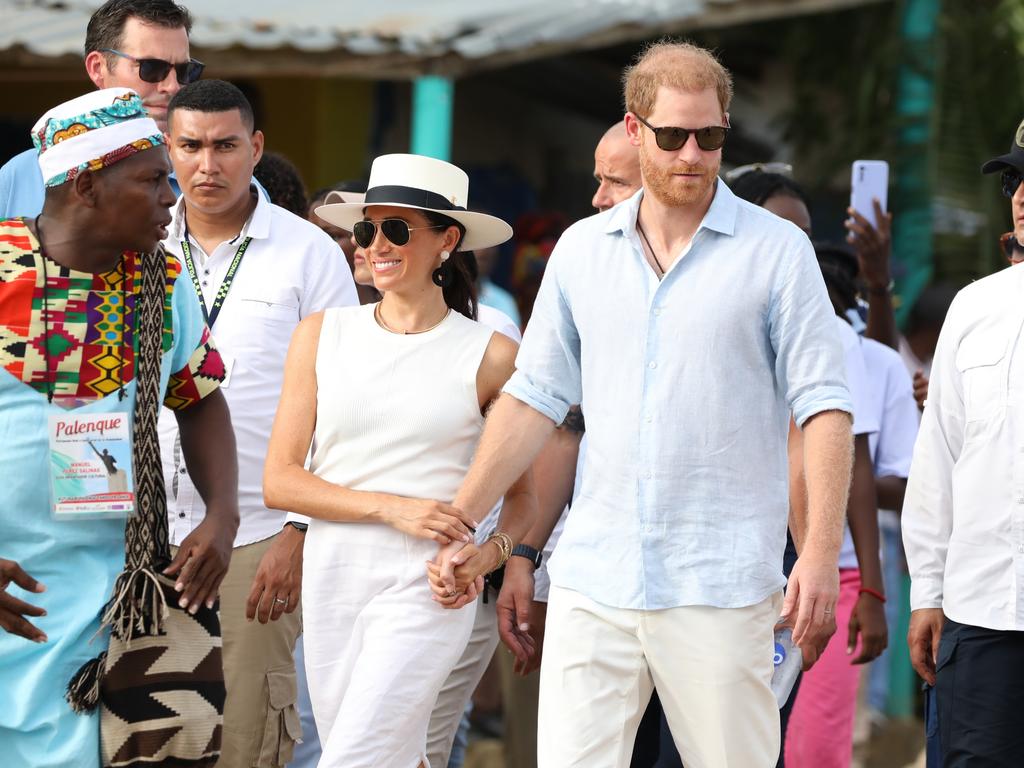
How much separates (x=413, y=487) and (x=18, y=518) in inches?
46.7

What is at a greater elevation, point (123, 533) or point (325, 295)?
point (325, 295)

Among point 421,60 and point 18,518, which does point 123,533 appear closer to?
point 18,518

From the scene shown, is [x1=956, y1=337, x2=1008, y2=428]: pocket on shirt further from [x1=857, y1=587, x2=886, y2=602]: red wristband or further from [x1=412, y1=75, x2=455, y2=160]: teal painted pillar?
[x1=412, y1=75, x2=455, y2=160]: teal painted pillar

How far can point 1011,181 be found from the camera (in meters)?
5.09

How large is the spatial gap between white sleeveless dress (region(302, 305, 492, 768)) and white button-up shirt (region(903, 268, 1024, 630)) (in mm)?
1321

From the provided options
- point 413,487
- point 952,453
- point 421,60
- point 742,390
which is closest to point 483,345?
point 413,487

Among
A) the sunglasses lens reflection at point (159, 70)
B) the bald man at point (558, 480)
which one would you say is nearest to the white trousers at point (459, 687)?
the bald man at point (558, 480)

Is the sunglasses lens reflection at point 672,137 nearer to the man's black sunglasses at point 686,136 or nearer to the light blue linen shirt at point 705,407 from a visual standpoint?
the man's black sunglasses at point 686,136

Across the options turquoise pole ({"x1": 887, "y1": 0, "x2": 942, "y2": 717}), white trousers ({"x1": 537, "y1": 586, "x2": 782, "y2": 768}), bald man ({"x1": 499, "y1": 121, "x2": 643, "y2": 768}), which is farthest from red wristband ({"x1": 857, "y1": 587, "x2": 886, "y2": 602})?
turquoise pole ({"x1": 887, "y1": 0, "x2": 942, "y2": 717})

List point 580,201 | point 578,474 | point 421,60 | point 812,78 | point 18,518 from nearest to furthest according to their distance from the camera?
point 18,518
point 578,474
point 421,60
point 812,78
point 580,201

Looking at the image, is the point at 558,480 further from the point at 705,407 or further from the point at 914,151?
the point at 914,151

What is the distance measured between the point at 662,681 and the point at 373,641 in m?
0.89

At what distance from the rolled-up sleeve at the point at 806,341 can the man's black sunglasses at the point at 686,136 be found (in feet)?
1.18

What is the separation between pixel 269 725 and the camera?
5.86 m
